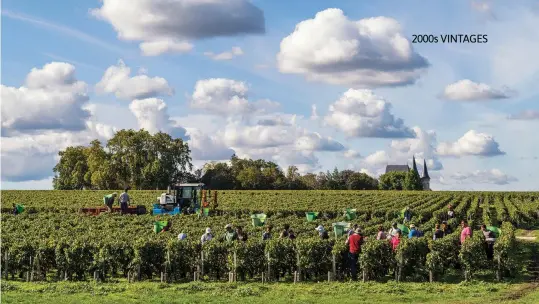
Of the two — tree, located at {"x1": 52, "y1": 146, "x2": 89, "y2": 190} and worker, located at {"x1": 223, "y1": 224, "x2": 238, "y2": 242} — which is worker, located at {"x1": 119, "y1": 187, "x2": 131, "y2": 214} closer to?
worker, located at {"x1": 223, "y1": 224, "x2": 238, "y2": 242}

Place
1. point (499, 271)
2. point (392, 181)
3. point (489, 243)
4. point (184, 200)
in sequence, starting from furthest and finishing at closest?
1. point (392, 181)
2. point (184, 200)
3. point (489, 243)
4. point (499, 271)

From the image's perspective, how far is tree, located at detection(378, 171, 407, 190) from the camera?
591ft

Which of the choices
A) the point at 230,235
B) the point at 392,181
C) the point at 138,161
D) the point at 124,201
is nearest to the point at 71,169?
the point at 138,161

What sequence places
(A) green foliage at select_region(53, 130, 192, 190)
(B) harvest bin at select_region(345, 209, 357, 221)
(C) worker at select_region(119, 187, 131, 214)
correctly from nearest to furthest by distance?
(B) harvest bin at select_region(345, 209, 357, 221)
(C) worker at select_region(119, 187, 131, 214)
(A) green foliage at select_region(53, 130, 192, 190)

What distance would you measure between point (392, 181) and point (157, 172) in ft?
234

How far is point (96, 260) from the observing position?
2792 centimetres

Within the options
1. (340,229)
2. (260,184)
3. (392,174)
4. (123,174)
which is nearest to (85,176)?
(123,174)

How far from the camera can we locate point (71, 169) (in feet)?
506

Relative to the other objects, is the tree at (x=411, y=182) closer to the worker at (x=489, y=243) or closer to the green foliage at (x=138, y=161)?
the green foliage at (x=138, y=161)

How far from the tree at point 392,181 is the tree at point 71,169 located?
76234 millimetres

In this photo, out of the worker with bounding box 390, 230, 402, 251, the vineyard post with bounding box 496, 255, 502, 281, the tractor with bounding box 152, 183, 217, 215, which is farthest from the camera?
the tractor with bounding box 152, 183, 217, 215

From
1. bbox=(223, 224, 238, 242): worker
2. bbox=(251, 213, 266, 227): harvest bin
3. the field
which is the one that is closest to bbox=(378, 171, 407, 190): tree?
bbox=(251, 213, 266, 227): harvest bin

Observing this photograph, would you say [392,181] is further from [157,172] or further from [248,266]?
[248,266]

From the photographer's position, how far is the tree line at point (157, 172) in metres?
138
